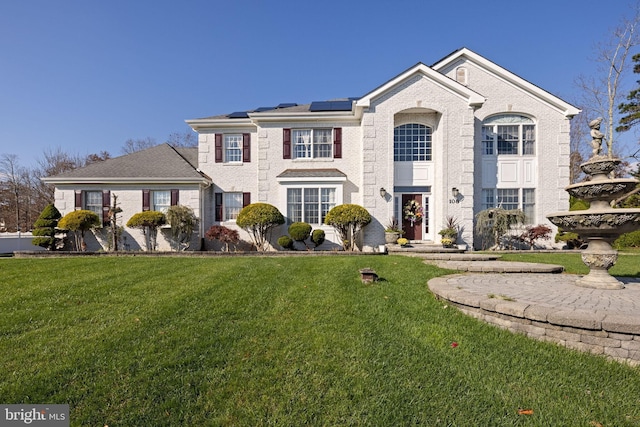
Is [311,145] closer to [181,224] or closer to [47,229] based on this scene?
[181,224]

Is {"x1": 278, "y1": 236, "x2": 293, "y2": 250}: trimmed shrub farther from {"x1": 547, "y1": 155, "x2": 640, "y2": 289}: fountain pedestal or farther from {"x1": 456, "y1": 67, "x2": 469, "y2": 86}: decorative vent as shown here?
{"x1": 456, "y1": 67, "x2": 469, "y2": 86}: decorative vent

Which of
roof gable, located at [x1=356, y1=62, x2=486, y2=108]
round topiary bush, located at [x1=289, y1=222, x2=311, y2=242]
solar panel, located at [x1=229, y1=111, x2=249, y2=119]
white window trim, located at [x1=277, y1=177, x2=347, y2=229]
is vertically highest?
→ roof gable, located at [x1=356, y1=62, x2=486, y2=108]

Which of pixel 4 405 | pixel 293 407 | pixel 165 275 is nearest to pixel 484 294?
pixel 293 407

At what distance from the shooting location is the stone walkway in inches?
123

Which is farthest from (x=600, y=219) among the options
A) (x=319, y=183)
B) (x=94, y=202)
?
(x=94, y=202)

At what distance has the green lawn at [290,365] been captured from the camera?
2244 millimetres

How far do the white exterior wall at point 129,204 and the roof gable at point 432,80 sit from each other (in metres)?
8.84

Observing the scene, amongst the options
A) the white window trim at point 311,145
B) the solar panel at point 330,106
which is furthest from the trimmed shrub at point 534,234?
the solar panel at point 330,106

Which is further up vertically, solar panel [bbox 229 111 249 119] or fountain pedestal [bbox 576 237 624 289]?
solar panel [bbox 229 111 249 119]

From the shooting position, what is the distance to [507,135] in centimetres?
1392

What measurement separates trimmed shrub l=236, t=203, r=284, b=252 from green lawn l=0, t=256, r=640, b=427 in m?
7.35

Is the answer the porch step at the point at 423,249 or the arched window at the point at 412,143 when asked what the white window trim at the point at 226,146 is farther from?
the porch step at the point at 423,249
